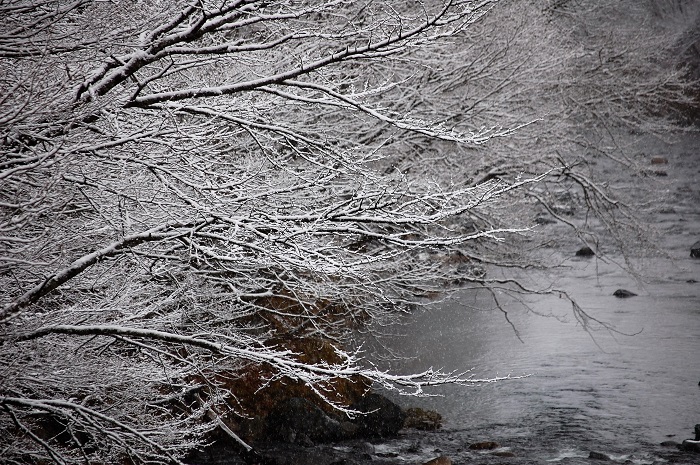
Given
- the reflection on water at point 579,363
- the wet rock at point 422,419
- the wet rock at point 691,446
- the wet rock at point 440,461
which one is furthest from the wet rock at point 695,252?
the wet rock at point 440,461

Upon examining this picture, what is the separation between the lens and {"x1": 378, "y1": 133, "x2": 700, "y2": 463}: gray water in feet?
30.7

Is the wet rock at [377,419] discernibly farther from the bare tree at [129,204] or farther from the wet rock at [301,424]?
the bare tree at [129,204]

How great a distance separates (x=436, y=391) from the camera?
36.8ft

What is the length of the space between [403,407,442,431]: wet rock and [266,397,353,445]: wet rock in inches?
44.4

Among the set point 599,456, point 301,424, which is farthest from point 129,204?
point 599,456

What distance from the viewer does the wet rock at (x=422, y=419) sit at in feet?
32.5

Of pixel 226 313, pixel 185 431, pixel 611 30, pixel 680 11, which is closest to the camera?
pixel 185 431

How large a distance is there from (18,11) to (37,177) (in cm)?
96

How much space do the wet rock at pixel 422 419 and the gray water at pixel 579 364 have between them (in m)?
0.18

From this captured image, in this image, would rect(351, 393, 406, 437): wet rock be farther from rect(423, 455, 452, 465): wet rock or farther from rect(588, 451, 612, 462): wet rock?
rect(588, 451, 612, 462): wet rock

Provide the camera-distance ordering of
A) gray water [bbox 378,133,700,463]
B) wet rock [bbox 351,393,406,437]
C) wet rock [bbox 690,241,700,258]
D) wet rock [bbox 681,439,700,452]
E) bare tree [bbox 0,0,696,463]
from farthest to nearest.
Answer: wet rock [bbox 690,241,700,258] → wet rock [bbox 351,393,406,437] → gray water [bbox 378,133,700,463] → wet rock [bbox 681,439,700,452] → bare tree [bbox 0,0,696,463]

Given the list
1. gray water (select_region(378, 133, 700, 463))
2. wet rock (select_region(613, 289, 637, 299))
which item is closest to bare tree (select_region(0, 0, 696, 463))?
gray water (select_region(378, 133, 700, 463))

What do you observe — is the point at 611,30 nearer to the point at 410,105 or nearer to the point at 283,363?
the point at 410,105

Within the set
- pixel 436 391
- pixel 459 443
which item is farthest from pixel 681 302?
pixel 459 443
